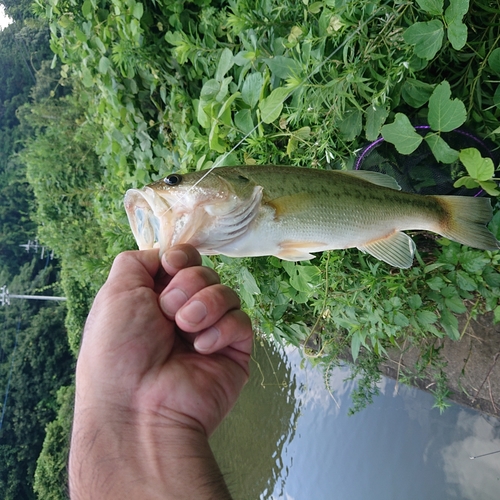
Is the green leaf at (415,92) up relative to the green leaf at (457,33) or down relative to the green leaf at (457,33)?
down

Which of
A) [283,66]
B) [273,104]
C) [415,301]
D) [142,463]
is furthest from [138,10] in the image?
[142,463]

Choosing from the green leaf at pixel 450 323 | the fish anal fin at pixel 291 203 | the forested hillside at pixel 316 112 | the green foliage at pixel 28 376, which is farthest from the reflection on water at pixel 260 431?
the green foliage at pixel 28 376

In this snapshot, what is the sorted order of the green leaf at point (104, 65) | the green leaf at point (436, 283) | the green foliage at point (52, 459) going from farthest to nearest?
1. the green foliage at point (52, 459)
2. the green leaf at point (104, 65)
3. the green leaf at point (436, 283)

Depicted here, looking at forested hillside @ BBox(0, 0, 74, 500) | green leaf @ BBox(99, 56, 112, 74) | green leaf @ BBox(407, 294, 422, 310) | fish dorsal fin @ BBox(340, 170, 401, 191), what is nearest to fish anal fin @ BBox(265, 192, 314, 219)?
fish dorsal fin @ BBox(340, 170, 401, 191)

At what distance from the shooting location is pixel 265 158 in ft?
8.20

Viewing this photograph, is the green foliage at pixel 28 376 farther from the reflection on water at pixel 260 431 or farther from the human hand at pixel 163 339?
the human hand at pixel 163 339

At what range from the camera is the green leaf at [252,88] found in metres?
2.33

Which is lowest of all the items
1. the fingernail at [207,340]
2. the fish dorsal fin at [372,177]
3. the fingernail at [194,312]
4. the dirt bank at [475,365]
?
the dirt bank at [475,365]

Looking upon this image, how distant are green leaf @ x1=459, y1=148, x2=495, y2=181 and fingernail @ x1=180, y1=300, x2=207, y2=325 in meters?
1.24

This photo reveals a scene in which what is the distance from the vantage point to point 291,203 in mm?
1559

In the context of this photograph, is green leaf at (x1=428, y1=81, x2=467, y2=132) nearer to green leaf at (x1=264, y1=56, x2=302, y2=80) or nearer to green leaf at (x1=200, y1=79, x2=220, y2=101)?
green leaf at (x1=264, y1=56, x2=302, y2=80)

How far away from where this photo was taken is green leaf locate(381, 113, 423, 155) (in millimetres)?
1689

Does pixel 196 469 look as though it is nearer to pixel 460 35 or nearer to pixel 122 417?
pixel 122 417

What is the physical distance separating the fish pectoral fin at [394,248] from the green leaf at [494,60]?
2.58ft
